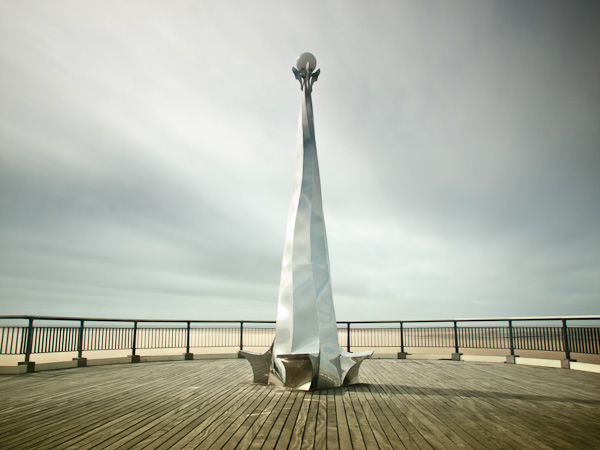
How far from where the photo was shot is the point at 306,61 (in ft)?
35.1

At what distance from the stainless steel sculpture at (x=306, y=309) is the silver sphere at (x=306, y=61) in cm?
179

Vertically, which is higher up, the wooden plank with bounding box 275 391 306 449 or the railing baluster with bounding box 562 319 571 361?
the railing baluster with bounding box 562 319 571 361

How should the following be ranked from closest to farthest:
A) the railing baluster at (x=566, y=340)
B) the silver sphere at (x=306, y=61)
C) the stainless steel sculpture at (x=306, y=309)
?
the stainless steel sculpture at (x=306, y=309), the silver sphere at (x=306, y=61), the railing baluster at (x=566, y=340)

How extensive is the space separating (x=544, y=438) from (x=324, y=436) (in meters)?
2.60

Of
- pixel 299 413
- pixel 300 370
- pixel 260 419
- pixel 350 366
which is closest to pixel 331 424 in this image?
pixel 299 413

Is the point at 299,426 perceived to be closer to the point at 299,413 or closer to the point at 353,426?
the point at 353,426

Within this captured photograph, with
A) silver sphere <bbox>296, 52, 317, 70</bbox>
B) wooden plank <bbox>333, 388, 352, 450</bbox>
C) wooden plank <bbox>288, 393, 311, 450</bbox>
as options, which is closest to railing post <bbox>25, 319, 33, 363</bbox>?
wooden plank <bbox>288, 393, 311, 450</bbox>

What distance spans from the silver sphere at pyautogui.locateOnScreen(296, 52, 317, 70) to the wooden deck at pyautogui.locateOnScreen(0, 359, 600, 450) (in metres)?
8.12

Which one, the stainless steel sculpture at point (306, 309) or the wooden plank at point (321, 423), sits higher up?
the stainless steel sculpture at point (306, 309)

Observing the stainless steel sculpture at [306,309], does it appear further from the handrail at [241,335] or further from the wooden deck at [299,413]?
the handrail at [241,335]

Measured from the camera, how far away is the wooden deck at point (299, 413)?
4.57 metres

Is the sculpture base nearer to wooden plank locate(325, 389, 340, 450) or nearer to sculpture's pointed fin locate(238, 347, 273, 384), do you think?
sculpture's pointed fin locate(238, 347, 273, 384)

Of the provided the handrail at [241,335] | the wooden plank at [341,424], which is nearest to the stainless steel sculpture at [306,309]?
the wooden plank at [341,424]

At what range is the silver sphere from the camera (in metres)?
10.7
